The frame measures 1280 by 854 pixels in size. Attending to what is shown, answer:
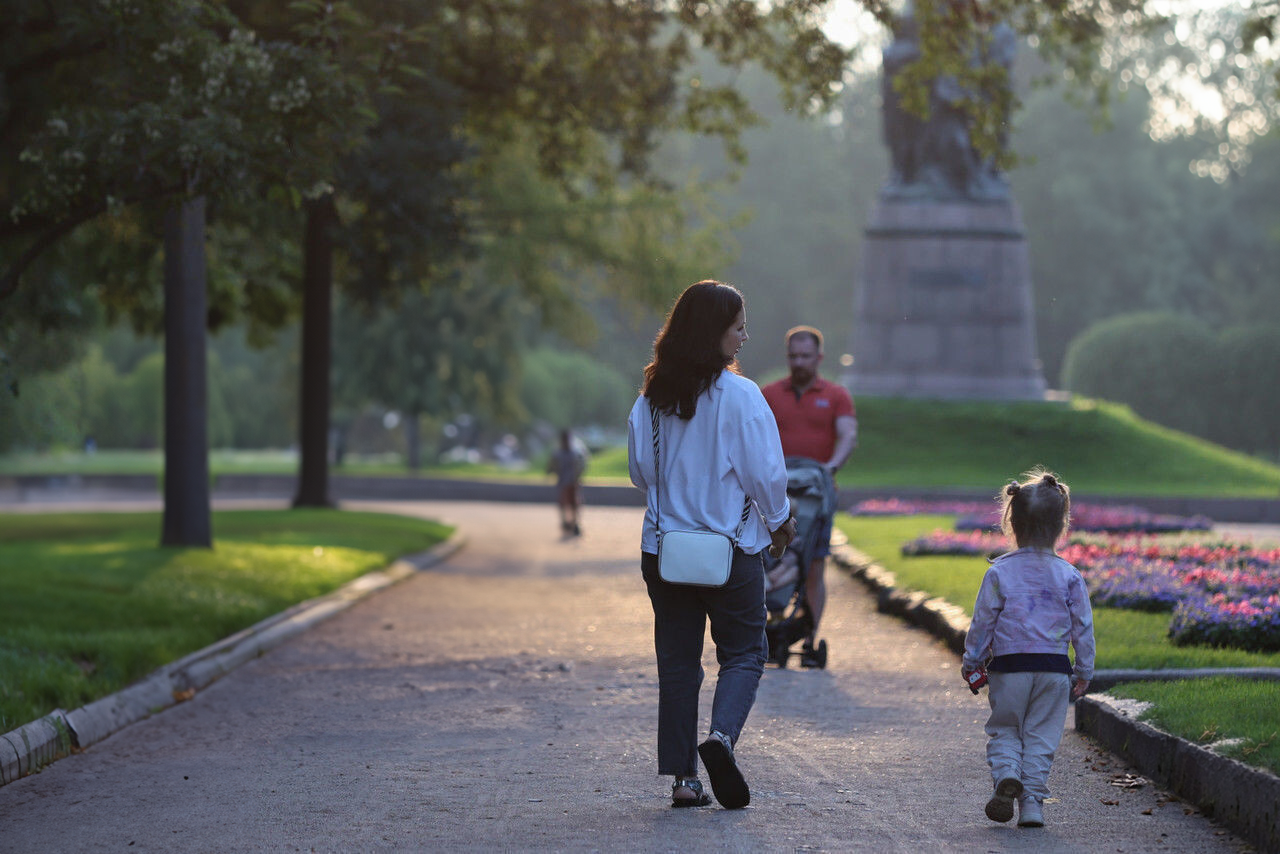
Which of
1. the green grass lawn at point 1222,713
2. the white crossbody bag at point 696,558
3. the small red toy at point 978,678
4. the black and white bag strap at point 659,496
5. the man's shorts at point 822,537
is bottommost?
the green grass lawn at point 1222,713

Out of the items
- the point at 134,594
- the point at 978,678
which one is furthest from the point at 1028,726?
the point at 134,594

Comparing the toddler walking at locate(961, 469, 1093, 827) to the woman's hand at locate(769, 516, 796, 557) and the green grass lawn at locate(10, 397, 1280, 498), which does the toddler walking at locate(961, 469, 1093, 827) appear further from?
the green grass lawn at locate(10, 397, 1280, 498)

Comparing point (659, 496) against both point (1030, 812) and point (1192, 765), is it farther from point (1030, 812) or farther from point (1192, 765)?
point (1192, 765)

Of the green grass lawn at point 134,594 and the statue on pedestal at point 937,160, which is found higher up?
the statue on pedestal at point 937,160

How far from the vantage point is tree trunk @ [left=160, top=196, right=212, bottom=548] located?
17.0m

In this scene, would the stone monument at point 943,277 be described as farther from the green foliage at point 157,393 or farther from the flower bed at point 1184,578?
the flower bed at point 1184,578

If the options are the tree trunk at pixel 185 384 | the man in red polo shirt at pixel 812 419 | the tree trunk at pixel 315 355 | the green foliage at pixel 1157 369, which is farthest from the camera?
the green foliage at pixel 1157 369

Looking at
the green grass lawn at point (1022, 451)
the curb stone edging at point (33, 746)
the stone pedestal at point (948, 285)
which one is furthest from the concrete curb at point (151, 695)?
the stone pedestal at point (948, 285)

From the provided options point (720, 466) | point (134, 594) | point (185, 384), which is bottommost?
point (134, 594)

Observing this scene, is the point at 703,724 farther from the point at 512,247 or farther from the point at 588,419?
the point at 588,419

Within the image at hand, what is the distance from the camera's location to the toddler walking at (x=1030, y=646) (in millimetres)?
6062

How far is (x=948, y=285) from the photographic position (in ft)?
116

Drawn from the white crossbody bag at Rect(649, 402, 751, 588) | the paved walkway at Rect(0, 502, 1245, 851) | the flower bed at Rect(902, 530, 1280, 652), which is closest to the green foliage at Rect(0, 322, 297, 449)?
the flower bed at Rect(902, 530, 1280, 652)

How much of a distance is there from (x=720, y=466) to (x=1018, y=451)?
29.6 m
